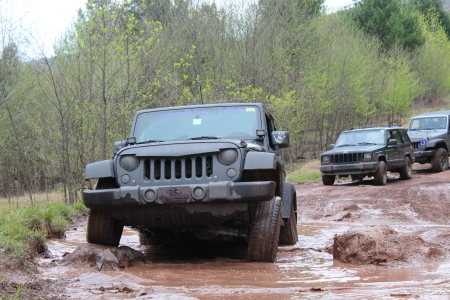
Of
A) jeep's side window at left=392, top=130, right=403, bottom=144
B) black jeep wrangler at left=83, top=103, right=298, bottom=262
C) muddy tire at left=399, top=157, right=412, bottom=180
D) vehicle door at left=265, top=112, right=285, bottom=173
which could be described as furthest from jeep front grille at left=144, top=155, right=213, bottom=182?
muddy tire at left=399, top=157, right=412, bottom=180

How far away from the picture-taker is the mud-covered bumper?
471cm

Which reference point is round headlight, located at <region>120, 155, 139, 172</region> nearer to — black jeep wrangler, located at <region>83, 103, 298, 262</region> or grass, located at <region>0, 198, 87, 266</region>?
black jeep wrangler, located at <region>83, 103, 298, 262</region>

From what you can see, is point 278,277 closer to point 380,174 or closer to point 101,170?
point 101,170

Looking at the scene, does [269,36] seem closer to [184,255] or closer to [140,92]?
[140,92]

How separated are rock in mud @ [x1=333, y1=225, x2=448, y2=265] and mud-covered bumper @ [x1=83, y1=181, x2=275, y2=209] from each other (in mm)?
1217

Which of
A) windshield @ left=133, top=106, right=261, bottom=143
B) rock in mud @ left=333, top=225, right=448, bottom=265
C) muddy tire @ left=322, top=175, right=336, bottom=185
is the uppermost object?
windshield @ left=133, top=106, right=261, bottom=143

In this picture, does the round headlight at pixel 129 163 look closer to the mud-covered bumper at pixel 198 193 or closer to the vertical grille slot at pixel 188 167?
the mud-covered bumper at pixel 198 193

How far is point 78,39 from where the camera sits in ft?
46.4

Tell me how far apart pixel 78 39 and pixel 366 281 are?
1166 centimetres

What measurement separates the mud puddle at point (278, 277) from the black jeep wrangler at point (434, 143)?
1210 cm

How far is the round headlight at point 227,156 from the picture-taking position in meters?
4.89

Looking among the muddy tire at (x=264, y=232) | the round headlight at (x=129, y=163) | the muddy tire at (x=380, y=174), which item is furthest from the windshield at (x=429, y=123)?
the round headlight at (x=129, y=163)

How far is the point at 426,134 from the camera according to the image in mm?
18000

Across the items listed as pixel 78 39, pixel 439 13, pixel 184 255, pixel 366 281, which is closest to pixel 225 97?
pixel 78 39
